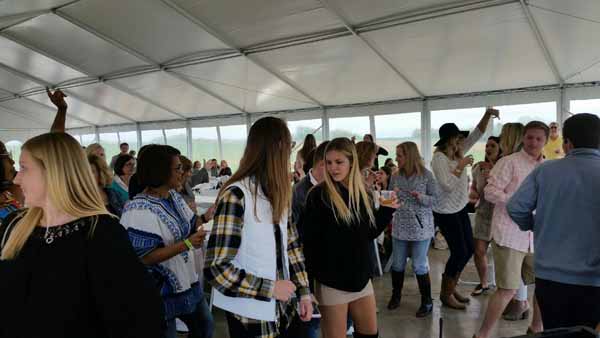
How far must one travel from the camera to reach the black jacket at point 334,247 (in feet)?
6.55

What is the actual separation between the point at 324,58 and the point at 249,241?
6366 millimetres

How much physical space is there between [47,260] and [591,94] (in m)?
8.74

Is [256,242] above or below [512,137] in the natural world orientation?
below

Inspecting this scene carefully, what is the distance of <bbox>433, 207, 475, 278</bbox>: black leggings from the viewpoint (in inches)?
139

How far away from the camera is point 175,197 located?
207cm

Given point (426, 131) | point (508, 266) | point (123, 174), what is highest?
point (426, 131)

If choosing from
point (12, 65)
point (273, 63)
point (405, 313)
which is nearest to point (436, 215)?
point (405, 313)

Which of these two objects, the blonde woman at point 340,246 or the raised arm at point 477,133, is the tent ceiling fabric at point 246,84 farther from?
the blonde woman at point 340,246

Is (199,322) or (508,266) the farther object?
(508,266)

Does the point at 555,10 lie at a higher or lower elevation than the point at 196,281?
higher

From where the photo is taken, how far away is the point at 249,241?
4.85 feet

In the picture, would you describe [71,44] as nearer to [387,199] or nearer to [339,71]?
[339,71]

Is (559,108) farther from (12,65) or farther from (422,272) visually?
(12,65)

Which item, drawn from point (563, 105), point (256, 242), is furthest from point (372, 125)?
point (256, 242)
